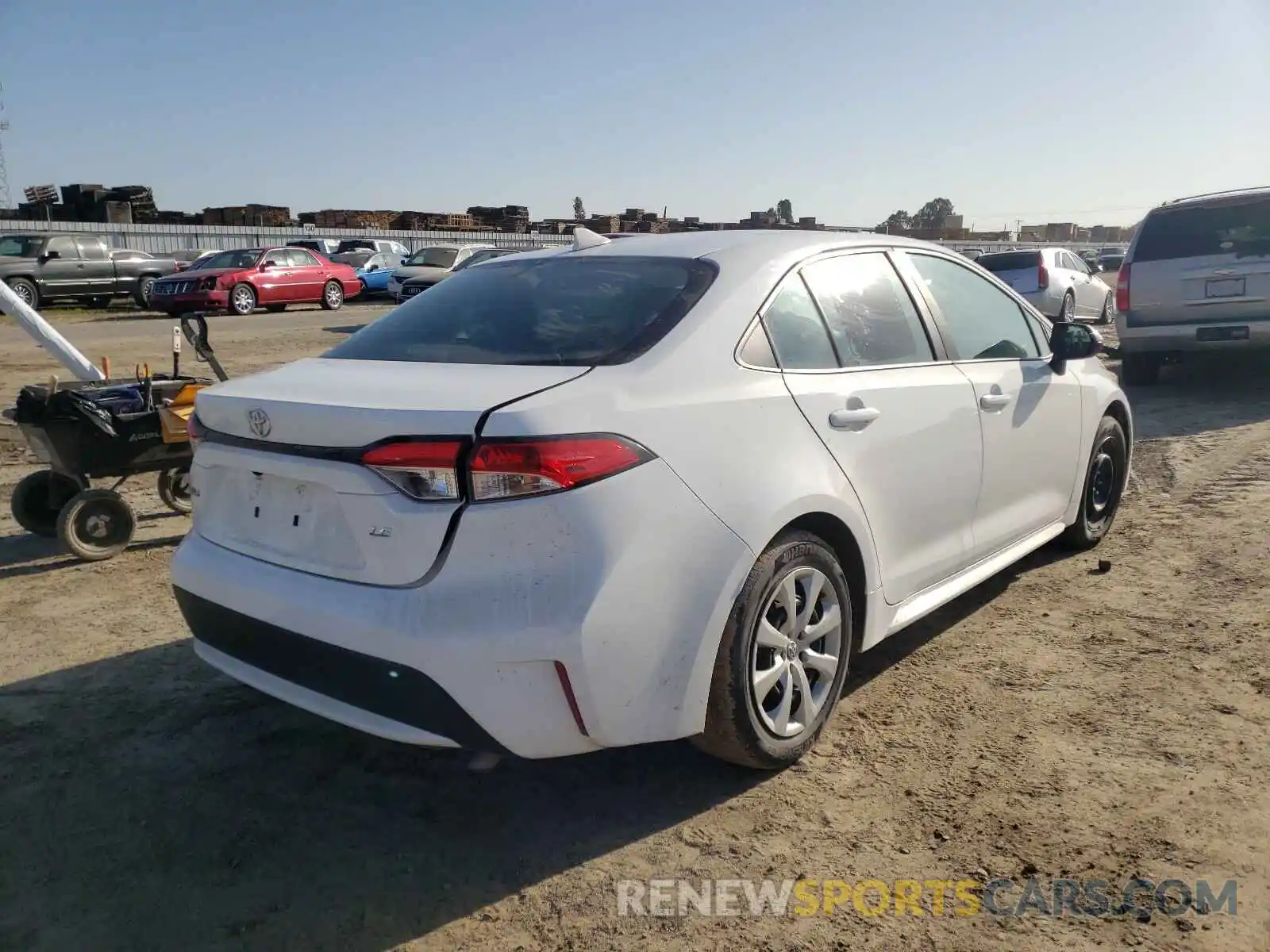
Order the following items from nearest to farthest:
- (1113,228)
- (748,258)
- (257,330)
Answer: (748,258) → (257,330) → (1113,228)

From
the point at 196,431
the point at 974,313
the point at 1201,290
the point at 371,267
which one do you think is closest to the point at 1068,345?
the point at 974,313

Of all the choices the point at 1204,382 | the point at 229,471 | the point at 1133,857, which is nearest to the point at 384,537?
A: the point at 229,471

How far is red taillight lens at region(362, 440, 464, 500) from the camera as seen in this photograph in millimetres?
2496

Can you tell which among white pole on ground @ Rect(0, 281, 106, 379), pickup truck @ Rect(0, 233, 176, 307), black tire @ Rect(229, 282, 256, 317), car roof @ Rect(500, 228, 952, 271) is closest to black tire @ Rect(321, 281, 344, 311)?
black tire @ Rect(229, 282, 256, 317)

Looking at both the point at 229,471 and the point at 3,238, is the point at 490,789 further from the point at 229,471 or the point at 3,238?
the point at 3,238

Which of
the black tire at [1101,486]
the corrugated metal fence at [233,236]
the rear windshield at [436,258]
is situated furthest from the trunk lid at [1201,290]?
the corrugated metal fence at [233,236]

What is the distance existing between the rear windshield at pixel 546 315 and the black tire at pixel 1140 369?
360 inches

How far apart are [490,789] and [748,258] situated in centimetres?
186

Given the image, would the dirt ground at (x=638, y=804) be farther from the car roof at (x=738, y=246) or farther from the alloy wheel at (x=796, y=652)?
Answer: the car roof at (x=738, y=246)

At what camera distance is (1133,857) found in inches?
106

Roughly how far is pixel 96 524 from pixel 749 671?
3987 millimetres

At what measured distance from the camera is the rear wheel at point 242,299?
22156 mm

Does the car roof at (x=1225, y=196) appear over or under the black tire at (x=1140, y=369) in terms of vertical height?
over

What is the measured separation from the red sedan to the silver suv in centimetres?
1800
